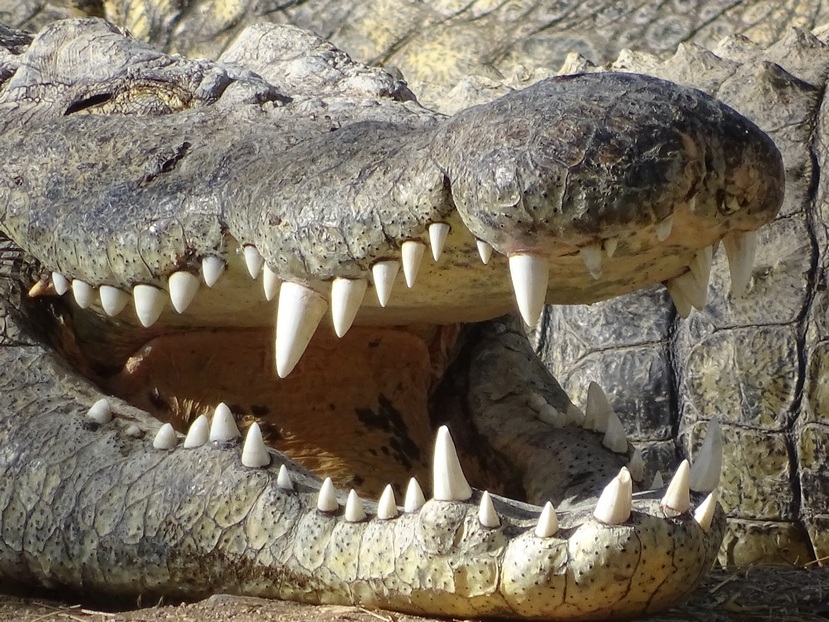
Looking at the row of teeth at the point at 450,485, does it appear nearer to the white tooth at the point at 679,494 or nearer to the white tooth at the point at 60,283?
the white tooth at the point at 679,494

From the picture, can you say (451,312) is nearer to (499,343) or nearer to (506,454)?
(506,454)

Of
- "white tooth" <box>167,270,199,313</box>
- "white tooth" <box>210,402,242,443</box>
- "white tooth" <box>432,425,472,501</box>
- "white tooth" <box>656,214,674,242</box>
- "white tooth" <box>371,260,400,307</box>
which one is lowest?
"white tooth" <box>210,402,242,443</box>

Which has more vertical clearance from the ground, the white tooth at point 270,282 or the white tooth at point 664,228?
the white tooth at point 664,228

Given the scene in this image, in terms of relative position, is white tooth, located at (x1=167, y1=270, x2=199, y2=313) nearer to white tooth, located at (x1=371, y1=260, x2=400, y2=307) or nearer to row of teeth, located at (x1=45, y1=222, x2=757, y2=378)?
row of teeth, located at (x1=45, y1=222, x2=757, y2=378)

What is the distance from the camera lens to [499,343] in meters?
2.92

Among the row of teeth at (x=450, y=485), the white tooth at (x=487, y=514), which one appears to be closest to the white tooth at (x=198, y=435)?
the row of teeth at (x=450, y=485)

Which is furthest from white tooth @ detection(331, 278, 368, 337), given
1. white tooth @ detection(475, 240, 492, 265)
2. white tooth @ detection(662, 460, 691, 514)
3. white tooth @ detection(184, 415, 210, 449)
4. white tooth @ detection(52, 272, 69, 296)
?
white tooth @ detection(52, 272, 69, 296)

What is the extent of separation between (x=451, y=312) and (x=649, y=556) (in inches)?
26.3

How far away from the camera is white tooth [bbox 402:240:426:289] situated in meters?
1.91

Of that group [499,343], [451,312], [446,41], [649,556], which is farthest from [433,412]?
[446,41]

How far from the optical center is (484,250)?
185 centimetres

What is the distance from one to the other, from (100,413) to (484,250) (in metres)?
0.87

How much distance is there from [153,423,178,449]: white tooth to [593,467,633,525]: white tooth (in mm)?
813

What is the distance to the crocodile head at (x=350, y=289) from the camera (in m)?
1.80
